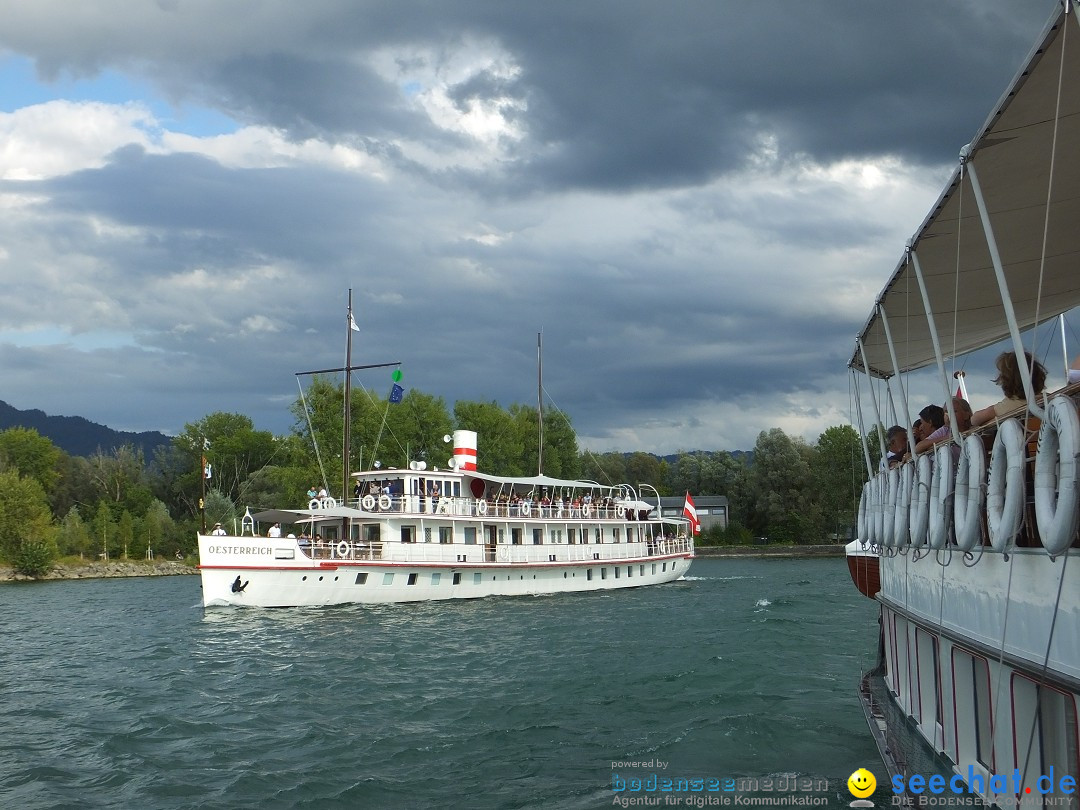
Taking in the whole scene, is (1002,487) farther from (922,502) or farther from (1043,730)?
(922,502)

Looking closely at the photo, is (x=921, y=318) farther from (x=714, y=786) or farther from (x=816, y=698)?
(x=816, y=698)

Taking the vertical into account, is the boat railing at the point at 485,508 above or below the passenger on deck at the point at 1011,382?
below

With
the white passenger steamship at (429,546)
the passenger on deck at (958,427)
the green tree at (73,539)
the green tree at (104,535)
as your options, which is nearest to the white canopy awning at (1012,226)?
the passenger on deck at (958,427)

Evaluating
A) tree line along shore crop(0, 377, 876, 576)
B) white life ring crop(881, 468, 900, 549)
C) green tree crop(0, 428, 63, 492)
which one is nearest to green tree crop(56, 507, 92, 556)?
tree line along shore crop(0, 377, 876, 576)

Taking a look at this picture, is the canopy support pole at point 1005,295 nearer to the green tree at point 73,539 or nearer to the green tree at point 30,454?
the green tree at point 73,539

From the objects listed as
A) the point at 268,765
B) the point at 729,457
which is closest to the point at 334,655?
the point at 268,765

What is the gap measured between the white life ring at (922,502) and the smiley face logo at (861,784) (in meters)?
3.72

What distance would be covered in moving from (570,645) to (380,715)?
953 cm

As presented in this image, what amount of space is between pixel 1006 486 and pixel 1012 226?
358cm

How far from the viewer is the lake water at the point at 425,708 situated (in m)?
12.4

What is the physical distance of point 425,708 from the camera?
17531 millimetres

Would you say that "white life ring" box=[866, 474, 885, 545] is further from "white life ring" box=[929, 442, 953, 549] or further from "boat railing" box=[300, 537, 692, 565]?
"boat railing" box=[300, 537, 692, 565]

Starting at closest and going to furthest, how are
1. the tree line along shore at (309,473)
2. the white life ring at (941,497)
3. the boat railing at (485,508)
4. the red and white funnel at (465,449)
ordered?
the white life ring at (941,497) → the boat railing at (485,508) → the red and white funnel at (465,449) → the tree line along shore at (309,473)

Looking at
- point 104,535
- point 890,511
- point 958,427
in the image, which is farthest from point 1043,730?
point 104,535
